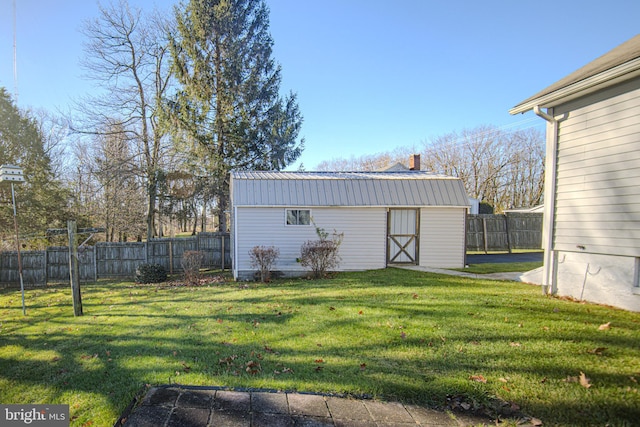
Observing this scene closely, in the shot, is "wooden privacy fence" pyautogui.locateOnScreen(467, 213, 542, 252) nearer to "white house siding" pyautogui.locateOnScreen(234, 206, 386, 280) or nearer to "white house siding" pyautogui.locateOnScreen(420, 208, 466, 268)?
"white house siding" pyautogui.locateOnScreen(420, 208, 466, 268)

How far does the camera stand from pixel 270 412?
8.56 feet

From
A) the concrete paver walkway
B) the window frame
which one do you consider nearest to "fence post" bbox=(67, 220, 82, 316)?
the concrete paver walkway

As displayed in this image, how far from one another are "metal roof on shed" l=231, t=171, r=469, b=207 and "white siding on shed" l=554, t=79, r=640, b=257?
16.4ft

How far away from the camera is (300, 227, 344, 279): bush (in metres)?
10.4

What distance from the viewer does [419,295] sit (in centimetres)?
661

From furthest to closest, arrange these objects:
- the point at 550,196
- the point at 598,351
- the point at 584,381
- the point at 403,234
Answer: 1. the point at 403,234
2. the point at 550,196
3. the point at 598,351
4. the point at 584,381

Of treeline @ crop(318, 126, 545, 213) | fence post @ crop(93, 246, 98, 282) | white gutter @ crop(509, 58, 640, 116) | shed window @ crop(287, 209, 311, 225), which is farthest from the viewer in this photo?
treeline @ crop(318, 126, 545, 213)

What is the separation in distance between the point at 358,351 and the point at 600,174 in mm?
5253

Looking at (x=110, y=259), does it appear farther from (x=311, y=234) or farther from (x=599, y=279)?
(x=599, y=279)

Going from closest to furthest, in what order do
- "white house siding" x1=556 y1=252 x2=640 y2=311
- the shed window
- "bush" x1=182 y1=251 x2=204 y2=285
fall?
Result: "white house siding" x1=556 y1=252 x2=640 y2=311
"bush" x1=182 y1=251 x2=204 y2=285
the shed window

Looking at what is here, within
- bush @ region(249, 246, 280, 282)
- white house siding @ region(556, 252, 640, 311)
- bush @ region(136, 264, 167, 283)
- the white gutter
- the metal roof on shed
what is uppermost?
the white gutter

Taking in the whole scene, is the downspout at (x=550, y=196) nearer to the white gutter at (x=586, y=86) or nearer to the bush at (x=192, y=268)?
the white gutter at (x=586, y=86)

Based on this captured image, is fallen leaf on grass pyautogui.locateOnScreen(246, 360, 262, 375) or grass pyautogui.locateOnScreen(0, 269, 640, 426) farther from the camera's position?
fallen leaf on grass pyautogui.locateOnScreen(246, 360, 262, 375)

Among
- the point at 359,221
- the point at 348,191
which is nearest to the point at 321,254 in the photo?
the point at 359,221
